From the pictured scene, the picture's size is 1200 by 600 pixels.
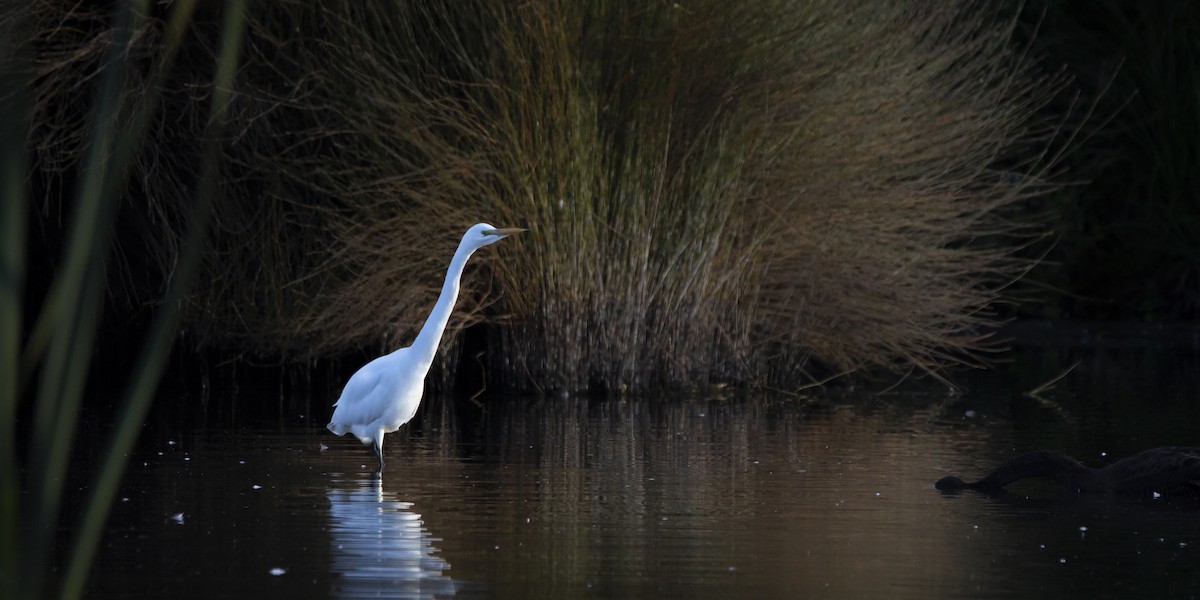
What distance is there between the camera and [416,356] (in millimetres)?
9508

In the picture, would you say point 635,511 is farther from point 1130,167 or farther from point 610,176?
point 1130,167

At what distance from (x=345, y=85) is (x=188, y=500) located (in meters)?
6.84

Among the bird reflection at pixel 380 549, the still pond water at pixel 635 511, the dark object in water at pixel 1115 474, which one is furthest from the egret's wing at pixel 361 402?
the dark object in water at pixel 1115 474

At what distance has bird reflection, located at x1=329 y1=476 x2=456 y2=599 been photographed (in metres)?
5.89

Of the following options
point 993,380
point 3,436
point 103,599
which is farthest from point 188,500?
point 993,380

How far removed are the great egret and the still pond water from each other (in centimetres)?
26

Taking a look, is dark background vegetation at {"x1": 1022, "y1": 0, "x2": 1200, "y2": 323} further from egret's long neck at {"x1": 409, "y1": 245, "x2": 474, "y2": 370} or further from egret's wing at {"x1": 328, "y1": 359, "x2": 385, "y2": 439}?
egret's wing at {"x1": 328, "y1": 359, "x2": 385, "y2": 439}

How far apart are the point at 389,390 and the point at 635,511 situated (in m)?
1.88

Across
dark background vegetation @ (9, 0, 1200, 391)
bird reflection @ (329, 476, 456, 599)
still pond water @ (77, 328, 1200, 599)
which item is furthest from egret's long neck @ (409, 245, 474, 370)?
dark background vegetation @ (9, 0, 1200, 391)

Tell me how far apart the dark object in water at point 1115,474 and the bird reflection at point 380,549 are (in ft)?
9.47

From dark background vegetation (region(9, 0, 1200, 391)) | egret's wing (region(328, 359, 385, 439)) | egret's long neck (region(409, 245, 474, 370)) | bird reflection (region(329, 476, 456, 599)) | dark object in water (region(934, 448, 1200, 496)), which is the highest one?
dark background vegetation (region(9, 0, 1200, 391))

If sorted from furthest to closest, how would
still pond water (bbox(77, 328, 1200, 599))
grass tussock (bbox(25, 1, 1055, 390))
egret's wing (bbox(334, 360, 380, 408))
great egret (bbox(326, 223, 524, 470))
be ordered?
grass tussock (bbox(25, 1, 1055, 390)), egret's wing (bbox(334, 360, 380, 408)), great egret (bbox(326, 223, 524, 470)), still pond water (bbox(77, 328, 1200, 599))

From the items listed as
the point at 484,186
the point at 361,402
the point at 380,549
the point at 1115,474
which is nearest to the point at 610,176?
the point at 484,186

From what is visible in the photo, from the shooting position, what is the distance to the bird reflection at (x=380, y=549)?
589 cm
